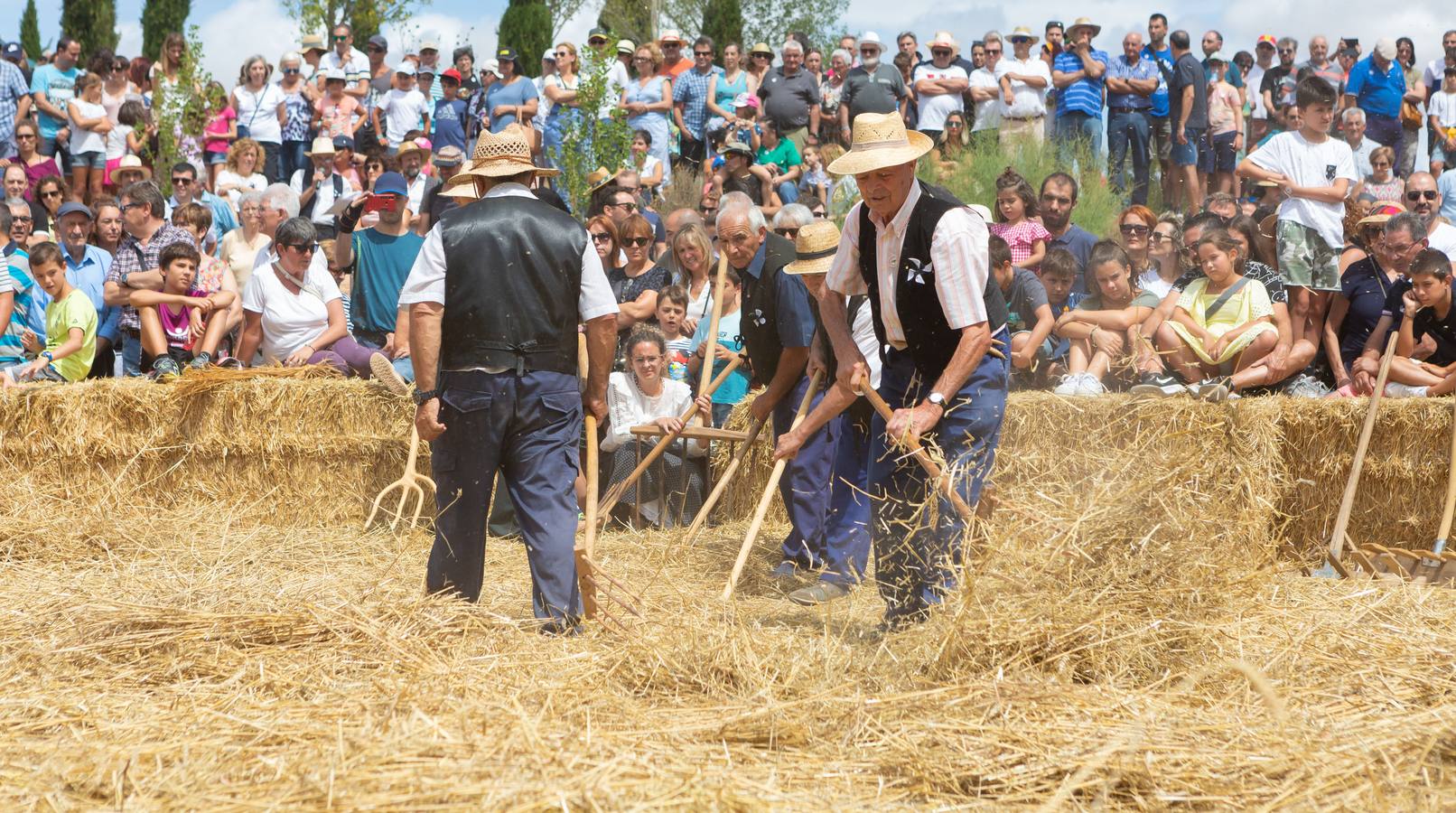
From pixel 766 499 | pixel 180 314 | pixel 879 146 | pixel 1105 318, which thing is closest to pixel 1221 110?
pixel 1105 318

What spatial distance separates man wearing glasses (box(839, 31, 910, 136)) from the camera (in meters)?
14.3

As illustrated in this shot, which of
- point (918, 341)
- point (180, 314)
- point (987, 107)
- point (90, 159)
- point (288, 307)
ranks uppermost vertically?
point (987, 107)

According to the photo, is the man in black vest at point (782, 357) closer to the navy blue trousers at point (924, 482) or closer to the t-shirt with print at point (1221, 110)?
the navy blue trousers at point (924, 482)

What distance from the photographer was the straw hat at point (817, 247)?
258 inches

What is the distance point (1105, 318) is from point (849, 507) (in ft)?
7.75

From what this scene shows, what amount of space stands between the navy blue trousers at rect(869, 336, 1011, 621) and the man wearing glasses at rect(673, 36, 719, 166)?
9.64 metres

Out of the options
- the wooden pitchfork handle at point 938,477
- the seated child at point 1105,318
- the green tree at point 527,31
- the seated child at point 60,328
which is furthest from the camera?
the green tree at point 527,31

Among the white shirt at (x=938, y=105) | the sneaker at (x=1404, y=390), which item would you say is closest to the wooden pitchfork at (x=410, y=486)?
the sneaker at (x=1404, y=390)

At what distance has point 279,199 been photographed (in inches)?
416

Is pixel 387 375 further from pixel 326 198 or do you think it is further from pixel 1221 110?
pixel 1221 110

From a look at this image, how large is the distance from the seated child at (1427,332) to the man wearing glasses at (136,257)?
25.3 feet

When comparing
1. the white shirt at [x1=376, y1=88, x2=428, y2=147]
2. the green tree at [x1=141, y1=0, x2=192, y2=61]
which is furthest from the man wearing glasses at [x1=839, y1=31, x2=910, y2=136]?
the green tree at [x1=141, y1=0, x2=192, y2=61]

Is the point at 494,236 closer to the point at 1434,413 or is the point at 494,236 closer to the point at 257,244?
the point at 1434,413

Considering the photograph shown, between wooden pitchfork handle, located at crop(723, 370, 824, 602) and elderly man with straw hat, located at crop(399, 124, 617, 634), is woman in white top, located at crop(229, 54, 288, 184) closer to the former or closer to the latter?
wooden pitchfork handle, located at crop(723, 370, 824, 602)
